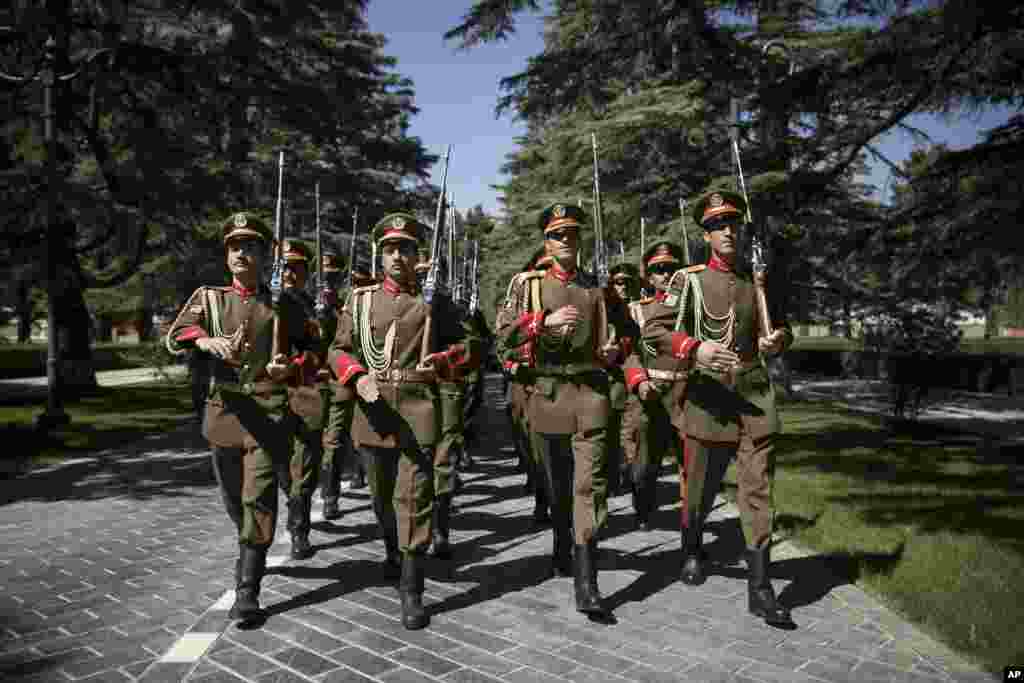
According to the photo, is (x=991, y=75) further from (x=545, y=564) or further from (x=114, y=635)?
(x=114, y=635)

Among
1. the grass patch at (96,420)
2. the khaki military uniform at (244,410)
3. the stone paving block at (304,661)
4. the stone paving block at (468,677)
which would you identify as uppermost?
the khaki military uniform at (244,410)

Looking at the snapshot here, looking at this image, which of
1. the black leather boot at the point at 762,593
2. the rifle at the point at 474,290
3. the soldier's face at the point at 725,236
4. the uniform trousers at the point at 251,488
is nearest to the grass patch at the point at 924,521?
the black leather boot at the point at 762,593

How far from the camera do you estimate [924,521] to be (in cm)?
785

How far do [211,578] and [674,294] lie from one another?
4.15 m

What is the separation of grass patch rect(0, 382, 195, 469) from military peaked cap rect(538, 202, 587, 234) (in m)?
9.49

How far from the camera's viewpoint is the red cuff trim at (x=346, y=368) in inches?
216

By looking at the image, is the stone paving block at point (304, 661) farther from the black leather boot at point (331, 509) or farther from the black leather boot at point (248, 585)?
the black leather boot at point (331, 509)

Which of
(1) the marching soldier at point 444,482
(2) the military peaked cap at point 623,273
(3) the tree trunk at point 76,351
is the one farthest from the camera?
(3) the tree trunk at point 76,351

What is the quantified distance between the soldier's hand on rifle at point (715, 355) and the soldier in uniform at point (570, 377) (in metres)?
0.66

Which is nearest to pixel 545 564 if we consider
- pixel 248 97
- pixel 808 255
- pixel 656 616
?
pixel 656 616

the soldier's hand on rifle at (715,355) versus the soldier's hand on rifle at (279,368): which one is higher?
the soldier's hand on rifle at (715,355)

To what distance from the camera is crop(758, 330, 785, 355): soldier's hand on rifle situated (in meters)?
5.42

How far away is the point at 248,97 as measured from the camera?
1792cm

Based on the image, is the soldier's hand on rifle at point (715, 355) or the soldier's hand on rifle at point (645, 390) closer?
the soldier's hand on rifle at point (715, 355)
